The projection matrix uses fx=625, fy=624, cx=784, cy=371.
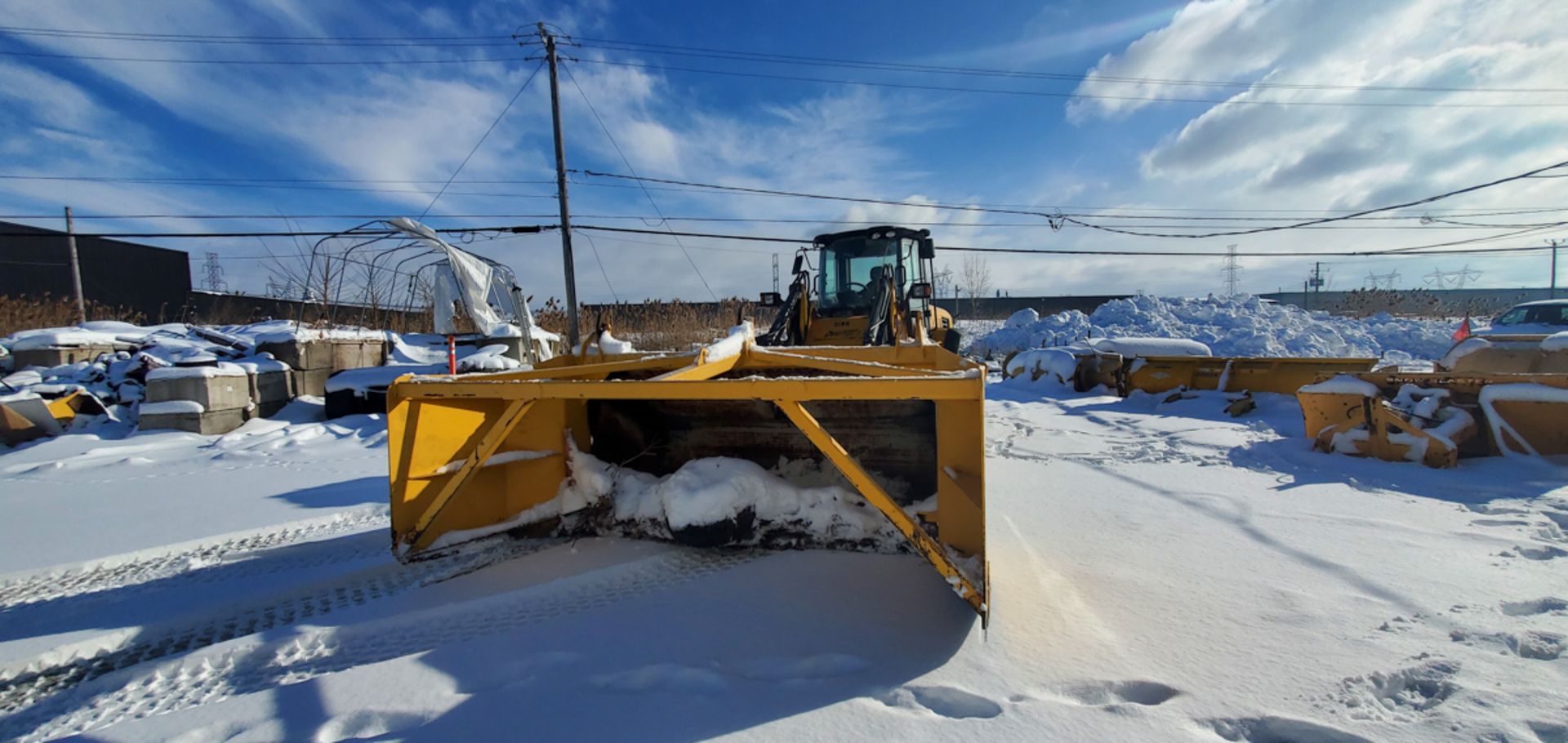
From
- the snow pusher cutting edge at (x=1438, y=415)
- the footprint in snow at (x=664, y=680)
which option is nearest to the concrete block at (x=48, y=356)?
the footprint in snow at (x=664, y=680)

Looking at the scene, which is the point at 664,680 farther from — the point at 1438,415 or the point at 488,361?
the point at 488,361

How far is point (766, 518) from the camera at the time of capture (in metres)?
3.15

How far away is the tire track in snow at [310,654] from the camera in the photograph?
2.02 m

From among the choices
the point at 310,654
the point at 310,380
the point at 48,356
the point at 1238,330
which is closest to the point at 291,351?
the point at 310,380

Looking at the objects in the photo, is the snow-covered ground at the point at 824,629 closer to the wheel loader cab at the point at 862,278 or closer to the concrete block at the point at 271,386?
the wheel loader cab at the point at 862,278

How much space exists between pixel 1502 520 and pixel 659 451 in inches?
194

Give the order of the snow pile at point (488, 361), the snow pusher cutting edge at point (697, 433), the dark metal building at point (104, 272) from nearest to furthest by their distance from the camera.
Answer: the snow pusher cutting edge at point (697, 433), the snow pile at point (488, 361), the dark metal building at point (104, 272)

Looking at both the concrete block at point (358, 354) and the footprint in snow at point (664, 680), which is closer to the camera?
the footprint in snow at point (664, 680)

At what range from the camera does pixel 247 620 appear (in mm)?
2652

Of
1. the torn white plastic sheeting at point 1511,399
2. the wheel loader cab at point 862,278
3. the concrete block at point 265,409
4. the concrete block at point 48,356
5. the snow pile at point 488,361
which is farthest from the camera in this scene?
the snow pile at point 488,361

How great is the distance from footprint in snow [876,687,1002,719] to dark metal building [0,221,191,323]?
2433 cm

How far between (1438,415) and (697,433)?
6.01 metres

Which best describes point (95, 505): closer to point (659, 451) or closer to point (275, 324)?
point (659, 451)

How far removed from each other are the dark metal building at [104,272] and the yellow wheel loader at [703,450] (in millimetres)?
21962
